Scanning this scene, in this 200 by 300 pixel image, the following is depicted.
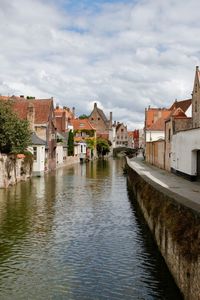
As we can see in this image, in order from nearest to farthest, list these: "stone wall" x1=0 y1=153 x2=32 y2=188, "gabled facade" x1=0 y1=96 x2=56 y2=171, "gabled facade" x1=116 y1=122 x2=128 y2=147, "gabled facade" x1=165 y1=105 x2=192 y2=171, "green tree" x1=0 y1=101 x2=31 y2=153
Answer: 1. "stone wall" x1=0 y1=153 x2=32 y2=188
2. "green tree" x1=0 y1=101 x2=31 y2=153
3. "gabled facade" x1=165 y1=105 x2=192 y2=171
4. "gabled facade" x1=0 y1=96 x2=56 y2=171
5. "gabled facade" x1=116 y1=122 x2=128 y2=147

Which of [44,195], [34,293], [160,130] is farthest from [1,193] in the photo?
[160,130]

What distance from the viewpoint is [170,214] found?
15547 millimetres

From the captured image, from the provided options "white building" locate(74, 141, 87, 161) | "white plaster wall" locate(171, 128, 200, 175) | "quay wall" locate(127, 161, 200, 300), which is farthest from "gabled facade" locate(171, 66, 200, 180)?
"white building" locate(74, 141, 87, 161)

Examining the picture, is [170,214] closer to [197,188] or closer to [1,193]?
[197,188]

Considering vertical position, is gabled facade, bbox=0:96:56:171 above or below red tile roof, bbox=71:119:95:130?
below

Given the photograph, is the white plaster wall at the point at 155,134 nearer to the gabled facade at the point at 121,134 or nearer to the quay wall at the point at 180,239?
the quay wall at the point at 180,239

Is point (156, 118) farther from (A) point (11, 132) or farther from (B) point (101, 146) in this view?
(A) point (11, 132)

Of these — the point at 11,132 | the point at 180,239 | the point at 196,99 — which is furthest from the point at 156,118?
the point at 180,239

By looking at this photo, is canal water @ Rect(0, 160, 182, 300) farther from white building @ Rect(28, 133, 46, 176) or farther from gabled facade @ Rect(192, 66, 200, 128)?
white building @ Rect(28, 133, 46, 176)

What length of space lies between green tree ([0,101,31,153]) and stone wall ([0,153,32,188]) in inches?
45.4

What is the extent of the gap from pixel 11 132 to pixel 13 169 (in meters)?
4.20

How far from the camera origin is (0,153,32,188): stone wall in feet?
123

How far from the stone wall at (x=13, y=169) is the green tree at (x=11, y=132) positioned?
1153 millimetres

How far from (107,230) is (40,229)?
3.57m
